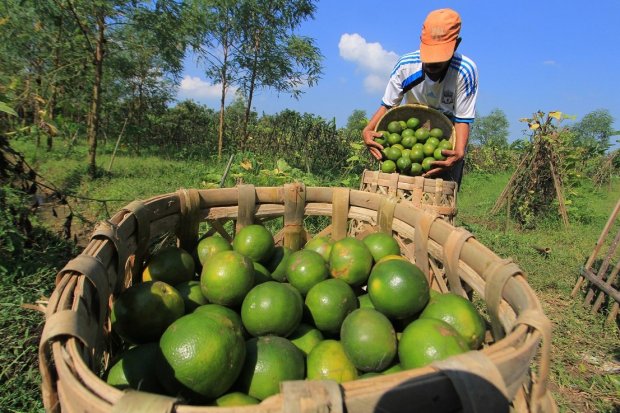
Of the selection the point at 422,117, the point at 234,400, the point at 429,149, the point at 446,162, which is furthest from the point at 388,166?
the point at 234,400

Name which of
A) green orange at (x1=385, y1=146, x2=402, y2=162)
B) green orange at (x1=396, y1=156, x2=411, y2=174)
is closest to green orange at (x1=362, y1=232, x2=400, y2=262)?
green orange at (x1=396, y1=156, x2=411, y2=174)

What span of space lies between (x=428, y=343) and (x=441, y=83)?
9.46 ft

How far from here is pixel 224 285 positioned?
5.32ft

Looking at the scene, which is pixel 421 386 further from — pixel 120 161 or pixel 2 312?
pixel 120 161

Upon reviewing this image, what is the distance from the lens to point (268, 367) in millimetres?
1274

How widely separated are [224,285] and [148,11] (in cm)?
933

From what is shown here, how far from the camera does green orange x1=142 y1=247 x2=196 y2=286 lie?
181 cm

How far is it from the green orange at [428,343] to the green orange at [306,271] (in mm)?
583

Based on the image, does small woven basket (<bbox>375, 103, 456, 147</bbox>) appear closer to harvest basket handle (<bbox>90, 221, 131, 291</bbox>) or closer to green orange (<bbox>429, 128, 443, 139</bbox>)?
green orange (<bbox>429, 128, 443, 139</bbox>)

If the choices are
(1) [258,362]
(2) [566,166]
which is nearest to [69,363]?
(1) [258,362]

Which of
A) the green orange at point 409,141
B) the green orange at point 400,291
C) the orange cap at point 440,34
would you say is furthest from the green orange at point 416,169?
the green orange at point 400,291

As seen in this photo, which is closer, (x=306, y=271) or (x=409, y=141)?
(x=306, y=271)

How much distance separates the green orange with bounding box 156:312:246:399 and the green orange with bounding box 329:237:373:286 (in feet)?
2.50

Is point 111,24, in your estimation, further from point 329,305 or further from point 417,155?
point 329,305
